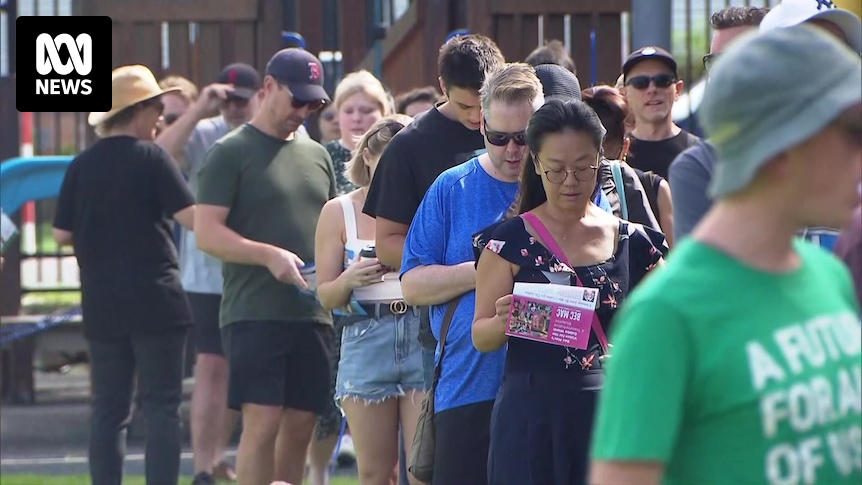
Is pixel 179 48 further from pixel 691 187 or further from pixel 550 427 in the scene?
pixel 691 187

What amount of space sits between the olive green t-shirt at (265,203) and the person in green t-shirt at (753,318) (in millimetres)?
4196

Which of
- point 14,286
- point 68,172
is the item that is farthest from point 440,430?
point 14,286

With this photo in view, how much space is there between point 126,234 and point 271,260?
35.6 inches

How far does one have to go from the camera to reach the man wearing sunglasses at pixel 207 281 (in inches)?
301

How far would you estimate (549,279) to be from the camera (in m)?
3.80

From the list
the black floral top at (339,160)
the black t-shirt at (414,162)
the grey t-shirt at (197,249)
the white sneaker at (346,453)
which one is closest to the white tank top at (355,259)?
the black t-shirt at (414,162)

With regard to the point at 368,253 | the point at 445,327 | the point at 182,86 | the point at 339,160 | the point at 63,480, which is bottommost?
the point at 63,480

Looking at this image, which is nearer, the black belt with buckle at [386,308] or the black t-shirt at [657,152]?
the black belt with buckle at [386,308]

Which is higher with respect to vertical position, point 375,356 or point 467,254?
point 467,254

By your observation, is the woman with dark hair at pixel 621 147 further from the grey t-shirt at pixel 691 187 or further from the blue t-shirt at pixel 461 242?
the grey t-shirt at pixel 691 187

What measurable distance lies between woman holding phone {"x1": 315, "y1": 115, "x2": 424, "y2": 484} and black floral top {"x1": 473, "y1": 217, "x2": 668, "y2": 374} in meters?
1.43

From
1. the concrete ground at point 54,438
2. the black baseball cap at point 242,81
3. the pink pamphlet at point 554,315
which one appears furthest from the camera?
the concrete ground at point 54,438

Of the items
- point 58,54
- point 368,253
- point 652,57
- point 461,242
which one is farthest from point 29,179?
point 461,242

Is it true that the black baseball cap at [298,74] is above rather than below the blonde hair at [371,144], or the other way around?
above
